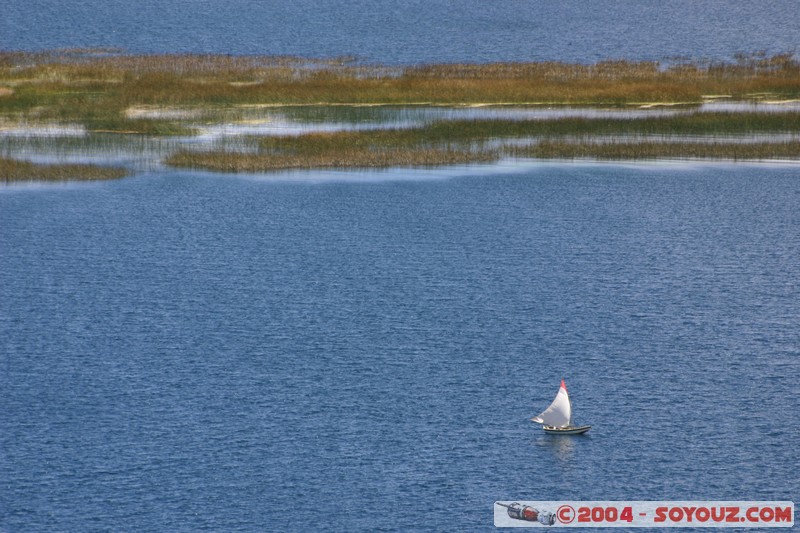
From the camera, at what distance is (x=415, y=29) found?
17025cm

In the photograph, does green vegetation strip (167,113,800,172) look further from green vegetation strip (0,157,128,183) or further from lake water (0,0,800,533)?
green vegetation strip (0,157,128,183)

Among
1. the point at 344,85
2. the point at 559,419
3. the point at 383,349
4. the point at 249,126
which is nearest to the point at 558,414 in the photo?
the point at 559,419

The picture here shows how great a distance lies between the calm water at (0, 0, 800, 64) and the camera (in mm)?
146000

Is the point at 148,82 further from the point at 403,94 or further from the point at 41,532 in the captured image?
the point at 41,532

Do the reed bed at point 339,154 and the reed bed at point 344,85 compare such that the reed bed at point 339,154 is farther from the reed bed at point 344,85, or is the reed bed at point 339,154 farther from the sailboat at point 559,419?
the sailboat at point 559,419

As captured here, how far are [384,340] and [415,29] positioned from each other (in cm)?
12308

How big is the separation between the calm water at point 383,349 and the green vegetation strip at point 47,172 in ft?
4.59

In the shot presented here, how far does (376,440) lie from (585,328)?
53.1 ft

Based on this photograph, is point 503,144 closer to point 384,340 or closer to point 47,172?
point 47,172

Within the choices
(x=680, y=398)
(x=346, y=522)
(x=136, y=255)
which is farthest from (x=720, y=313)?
(x=136, y=255)

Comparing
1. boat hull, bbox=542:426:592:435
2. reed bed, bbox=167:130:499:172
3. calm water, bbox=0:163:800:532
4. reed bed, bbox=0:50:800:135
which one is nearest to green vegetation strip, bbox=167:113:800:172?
reed bed, bbox=167:130:499:172

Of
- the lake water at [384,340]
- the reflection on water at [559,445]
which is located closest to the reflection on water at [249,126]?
the lake water at [384,340]

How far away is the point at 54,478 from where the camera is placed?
3916 centimetres

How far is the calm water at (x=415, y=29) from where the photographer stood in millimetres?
146000
